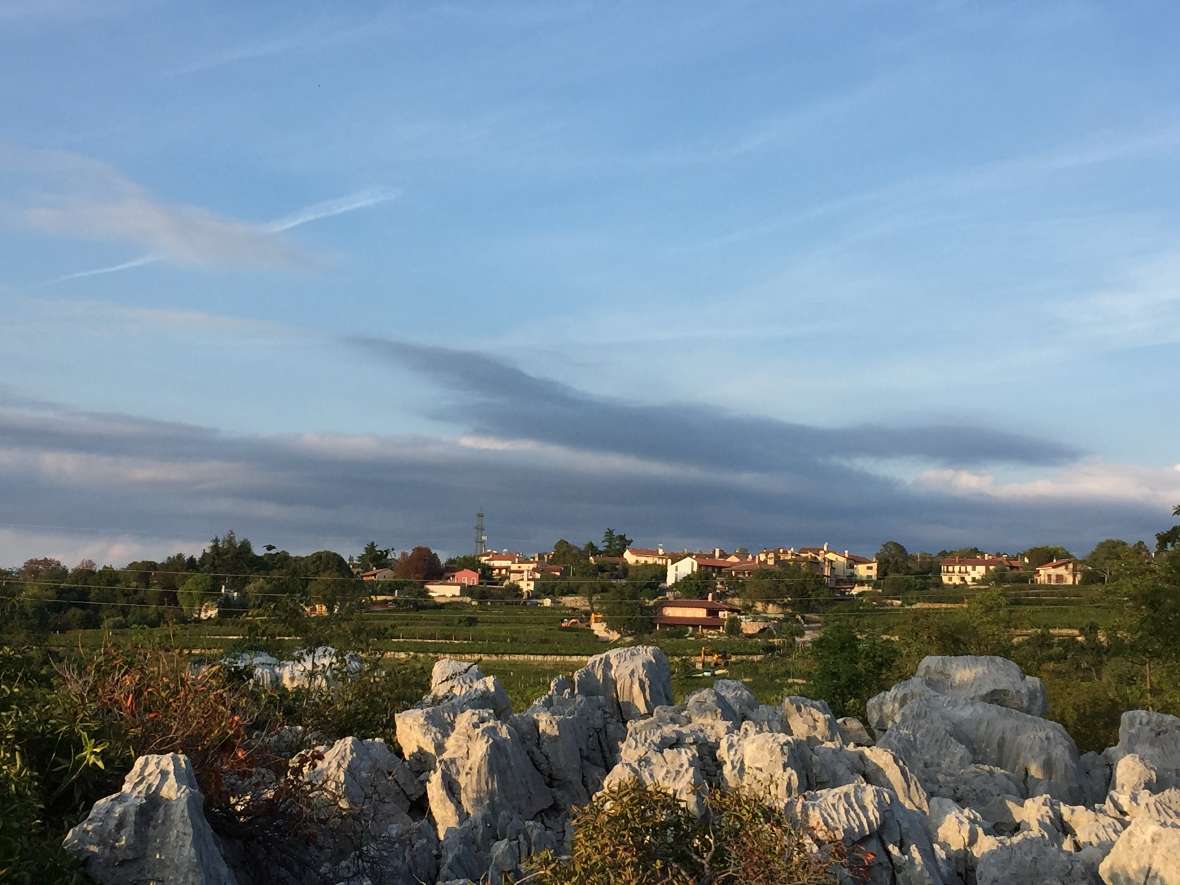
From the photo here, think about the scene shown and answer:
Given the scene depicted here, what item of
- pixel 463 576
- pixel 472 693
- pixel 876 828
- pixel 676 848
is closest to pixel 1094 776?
pixel 876 828

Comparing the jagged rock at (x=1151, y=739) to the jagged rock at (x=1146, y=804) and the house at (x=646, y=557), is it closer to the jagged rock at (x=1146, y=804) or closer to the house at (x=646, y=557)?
the jagged rock at (x=1146, y=804)

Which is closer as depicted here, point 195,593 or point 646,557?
point 195,593

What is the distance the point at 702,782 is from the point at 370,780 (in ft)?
16.7

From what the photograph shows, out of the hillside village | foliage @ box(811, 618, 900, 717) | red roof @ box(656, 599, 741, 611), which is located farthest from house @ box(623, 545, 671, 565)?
foliage @ box(811, 618, 900, 717)

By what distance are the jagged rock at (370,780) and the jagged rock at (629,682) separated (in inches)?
202

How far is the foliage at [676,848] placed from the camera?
13594mm

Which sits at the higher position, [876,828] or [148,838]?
[148,838]

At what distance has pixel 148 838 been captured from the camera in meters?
13.1

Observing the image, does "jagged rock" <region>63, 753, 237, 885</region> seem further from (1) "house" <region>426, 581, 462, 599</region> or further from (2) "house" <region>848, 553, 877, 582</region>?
(2) "house" <region>848, 553, 877, 582</region>

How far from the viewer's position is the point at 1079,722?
33156 mm

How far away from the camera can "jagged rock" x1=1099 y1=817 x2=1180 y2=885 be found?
1573 centimetres

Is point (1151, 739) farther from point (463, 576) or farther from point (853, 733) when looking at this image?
point (463, 576)

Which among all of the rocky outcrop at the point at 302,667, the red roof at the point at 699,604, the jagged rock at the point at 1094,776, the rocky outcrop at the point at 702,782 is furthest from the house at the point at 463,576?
the jagged rock at the point at 1094,776

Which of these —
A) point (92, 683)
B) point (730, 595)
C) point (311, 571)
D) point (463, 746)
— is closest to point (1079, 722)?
point (463, 746)
